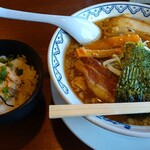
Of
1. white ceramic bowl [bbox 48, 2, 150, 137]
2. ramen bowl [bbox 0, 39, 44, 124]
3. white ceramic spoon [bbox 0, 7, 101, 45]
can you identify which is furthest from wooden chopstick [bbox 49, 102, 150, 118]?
white ceramic spoon [bbox 0, 7, 101, 45]

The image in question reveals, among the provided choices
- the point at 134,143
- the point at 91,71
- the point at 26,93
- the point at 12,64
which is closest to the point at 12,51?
the point at 12,64

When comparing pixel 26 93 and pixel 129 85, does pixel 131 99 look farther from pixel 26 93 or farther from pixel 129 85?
pixel 26 93

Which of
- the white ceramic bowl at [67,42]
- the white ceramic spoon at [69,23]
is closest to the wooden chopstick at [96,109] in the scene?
the white ceramic bowl at [67,42]

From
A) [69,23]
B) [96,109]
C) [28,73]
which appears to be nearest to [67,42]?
[69,23]

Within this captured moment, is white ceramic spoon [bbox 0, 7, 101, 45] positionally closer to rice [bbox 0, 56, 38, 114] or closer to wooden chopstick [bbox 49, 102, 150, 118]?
rice [bbox 0, 56, 38, 114]

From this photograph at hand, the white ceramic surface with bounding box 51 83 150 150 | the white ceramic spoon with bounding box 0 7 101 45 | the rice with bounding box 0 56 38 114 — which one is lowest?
the white ceramic surface with bounding box 51 83 150 150
